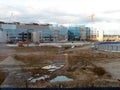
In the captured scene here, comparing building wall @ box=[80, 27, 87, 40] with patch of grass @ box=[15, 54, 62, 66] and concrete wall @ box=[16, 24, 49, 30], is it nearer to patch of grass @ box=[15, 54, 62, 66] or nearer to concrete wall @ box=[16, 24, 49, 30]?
concrete wall @ box=[16, 24, 49, 30]

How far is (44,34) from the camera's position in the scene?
98.6 m

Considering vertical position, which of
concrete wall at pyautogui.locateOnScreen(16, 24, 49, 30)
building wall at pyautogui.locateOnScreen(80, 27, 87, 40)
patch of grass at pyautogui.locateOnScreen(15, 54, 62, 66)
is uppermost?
concrete wall at pyautogui.locateOnScreen(16, 24, 49, 30)

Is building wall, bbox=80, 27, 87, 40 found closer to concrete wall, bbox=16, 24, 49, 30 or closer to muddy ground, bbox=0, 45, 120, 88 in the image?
concrete wall, bbox=16, 24, 49, 30

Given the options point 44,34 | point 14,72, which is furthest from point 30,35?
point 14,72

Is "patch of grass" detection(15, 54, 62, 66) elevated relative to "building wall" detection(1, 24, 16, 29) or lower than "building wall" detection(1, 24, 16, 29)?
lower

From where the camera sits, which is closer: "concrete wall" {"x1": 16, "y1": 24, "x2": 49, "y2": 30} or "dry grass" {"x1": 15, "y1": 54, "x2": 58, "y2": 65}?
"dry grass" {"x1": 15, "y1": 54, "x2": 58, "y2": 65}

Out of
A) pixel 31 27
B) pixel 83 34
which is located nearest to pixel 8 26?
pixel 31 27

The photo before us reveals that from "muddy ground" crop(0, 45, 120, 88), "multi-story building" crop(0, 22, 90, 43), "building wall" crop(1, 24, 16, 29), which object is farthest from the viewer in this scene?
"building wall" crop(1, 24, 16, 29)

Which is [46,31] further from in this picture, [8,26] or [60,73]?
[60,73]

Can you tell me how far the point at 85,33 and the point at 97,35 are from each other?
7.08 m

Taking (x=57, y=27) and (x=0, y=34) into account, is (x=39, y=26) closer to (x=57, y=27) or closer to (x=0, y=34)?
(x=57, y=27)

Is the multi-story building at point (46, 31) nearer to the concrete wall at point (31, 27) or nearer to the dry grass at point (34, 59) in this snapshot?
the concrete wall at point (31, 27)

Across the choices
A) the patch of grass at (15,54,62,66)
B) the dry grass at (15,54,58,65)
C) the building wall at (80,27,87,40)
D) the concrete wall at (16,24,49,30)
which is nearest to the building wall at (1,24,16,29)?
the concrete wall at (16,24,49,30)

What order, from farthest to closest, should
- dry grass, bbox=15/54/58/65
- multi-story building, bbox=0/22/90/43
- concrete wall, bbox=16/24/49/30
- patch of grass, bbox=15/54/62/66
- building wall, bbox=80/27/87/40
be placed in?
building wall, bbox=80/27/87/40
concrete wall, bbox=16/24/49/30
multi-story building, bbox=0/22/90/43
dry grass, bbox=15/54/58/65
patch of grass, bbox=15/54/62/66
